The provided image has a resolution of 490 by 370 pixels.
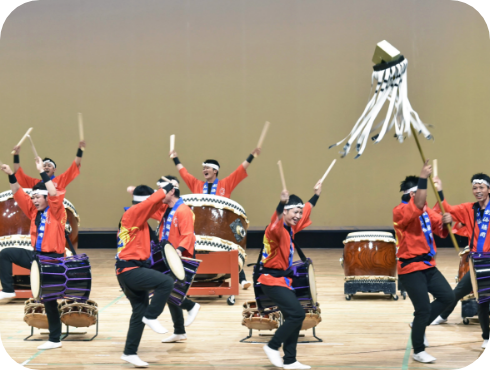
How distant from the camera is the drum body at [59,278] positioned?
11.7ft

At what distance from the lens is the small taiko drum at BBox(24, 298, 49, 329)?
3.79m

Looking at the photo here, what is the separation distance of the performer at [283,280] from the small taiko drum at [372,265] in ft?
5.86

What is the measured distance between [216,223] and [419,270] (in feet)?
6.30

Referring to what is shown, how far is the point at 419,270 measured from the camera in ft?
11.1

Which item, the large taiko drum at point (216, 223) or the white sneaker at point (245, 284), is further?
the white sneaker at point (245, 284)

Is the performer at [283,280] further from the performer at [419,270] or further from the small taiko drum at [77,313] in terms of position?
the small taiko drum at [77,313]

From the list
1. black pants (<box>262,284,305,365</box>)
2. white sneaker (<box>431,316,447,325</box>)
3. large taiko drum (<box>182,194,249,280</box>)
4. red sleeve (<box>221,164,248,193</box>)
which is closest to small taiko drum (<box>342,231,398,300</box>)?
white sneaker (<box>431,316,447,325</box>)

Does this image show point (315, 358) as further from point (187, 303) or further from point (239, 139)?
point (239, 139)

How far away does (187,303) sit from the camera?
408 cm

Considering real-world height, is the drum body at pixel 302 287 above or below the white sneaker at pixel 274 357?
above

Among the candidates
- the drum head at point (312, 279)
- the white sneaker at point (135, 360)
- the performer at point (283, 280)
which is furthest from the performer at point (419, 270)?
the white sneaker at point (135, 360)

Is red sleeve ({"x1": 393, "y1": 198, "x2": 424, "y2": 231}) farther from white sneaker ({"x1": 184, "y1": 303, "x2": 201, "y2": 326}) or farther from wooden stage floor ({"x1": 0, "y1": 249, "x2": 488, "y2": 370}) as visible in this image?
white sneaker ({"x1": 184, "y1": 303, "x2": 201, "y2": 326})

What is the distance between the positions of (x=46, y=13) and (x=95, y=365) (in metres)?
6.24

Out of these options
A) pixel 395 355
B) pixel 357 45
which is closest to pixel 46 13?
pixel 357 45
